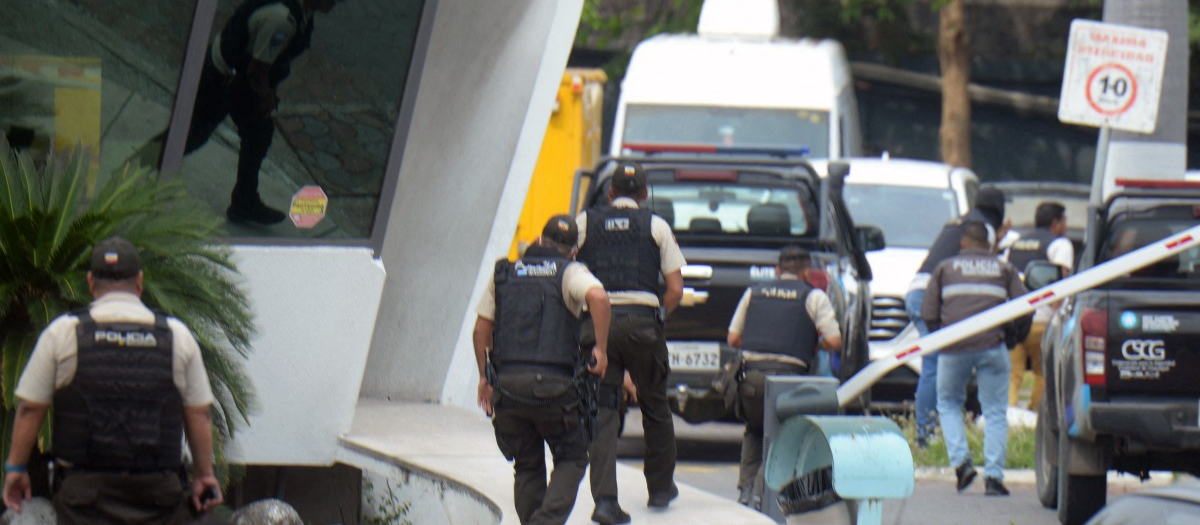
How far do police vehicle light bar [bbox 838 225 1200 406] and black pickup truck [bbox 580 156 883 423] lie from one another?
153cm

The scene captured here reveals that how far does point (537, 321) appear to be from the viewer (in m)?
8.36

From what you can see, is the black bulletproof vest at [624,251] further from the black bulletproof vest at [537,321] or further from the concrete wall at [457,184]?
Answer: the concrete wall at [457,184]

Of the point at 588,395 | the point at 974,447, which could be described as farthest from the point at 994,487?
the point at 588,395

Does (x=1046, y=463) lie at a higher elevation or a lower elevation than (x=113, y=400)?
lower

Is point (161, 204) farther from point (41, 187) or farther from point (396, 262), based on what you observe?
point (396, 262)

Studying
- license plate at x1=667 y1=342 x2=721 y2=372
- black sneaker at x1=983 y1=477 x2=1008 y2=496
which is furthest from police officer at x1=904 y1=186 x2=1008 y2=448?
license plate at x1=667 y1=342 x2=721 y2=372

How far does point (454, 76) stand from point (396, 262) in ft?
4.01

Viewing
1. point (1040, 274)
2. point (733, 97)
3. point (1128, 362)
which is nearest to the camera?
point (1128, 362)

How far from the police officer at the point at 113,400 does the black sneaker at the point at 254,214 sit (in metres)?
3.53

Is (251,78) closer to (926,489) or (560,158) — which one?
(926,489)

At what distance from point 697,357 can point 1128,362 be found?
394cm

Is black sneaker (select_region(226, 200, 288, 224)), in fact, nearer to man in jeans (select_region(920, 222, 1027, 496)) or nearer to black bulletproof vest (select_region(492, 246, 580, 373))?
black bulletproof vest (select_region(492, 246, 580, 373))

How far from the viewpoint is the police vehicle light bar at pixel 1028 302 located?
33.9ft

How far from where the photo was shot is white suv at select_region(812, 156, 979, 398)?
1662cm
